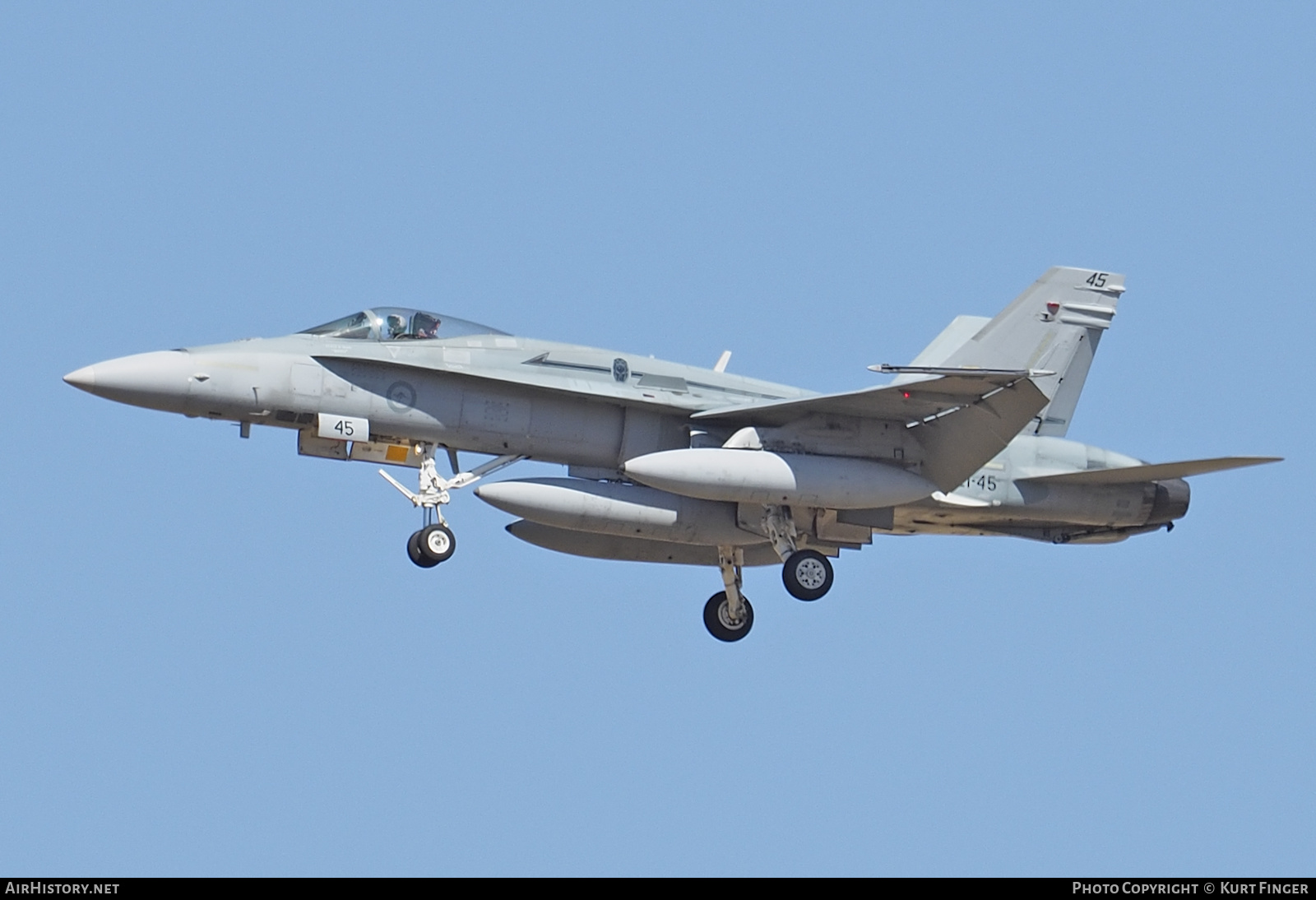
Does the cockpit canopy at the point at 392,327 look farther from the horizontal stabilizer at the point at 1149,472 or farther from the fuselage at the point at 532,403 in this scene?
the horizontal stabilizer at the point at 1149,472

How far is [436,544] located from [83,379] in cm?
358

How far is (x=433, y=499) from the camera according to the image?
20.4 m

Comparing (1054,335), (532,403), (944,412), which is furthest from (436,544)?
(1054,335)

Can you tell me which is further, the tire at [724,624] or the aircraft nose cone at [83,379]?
the tire at [724,624]

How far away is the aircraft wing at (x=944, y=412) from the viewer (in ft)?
66.5

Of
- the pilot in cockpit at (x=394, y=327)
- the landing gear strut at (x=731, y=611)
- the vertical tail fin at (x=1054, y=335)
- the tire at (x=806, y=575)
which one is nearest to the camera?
→ the pilot in cockpit at (x=394, y=327)

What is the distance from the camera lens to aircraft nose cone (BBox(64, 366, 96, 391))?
64.0ft

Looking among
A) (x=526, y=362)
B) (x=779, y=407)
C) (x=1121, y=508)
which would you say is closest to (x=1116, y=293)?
(x=1121, y=508)

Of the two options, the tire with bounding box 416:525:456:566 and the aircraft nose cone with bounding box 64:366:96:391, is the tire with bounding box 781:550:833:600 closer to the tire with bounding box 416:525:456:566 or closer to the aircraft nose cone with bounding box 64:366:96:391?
the tire with bounding box 416:525:456:566

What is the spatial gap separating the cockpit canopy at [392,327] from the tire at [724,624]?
14.3ft

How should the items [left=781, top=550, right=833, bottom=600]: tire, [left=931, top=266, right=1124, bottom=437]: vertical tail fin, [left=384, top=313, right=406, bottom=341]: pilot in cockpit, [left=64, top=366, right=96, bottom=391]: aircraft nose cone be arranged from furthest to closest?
[left=931, top=266, right=1124, bottom=437]: vertical tail fin < [left=781, top=550, right=833, bottom=600]: tire < [left=384, top=313, right=406, bottom=341]: pilot in cockpit < [left=64, top=366, right=96, bottom=391]: aircraft nose cone

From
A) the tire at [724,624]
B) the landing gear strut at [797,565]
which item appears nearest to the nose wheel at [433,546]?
the landing gear strut at [797,565]

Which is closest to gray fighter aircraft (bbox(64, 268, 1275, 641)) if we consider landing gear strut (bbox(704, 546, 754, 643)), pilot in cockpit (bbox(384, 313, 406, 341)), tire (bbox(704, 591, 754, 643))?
pilot in cockpit (bbox(384, 313, 406, 341))

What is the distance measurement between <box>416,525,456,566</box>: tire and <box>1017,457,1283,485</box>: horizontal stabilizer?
6.03m
